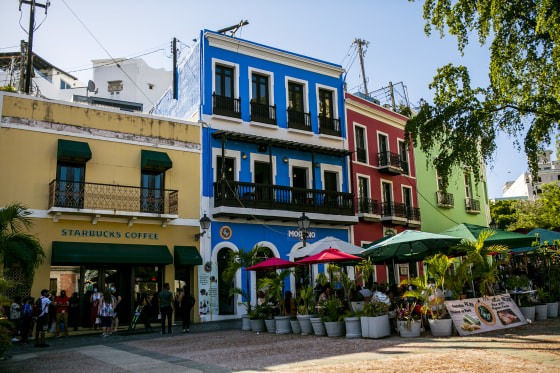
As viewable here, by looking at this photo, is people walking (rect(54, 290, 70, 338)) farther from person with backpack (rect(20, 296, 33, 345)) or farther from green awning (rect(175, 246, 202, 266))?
green awning (rect(175, 246, 202, 266))

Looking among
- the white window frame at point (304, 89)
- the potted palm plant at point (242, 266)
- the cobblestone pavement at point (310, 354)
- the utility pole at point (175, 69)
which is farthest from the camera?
the utility pole at point (175, 69)

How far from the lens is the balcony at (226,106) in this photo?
71.2 ft

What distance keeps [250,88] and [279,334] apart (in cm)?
1254

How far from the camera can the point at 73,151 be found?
17.5 metres

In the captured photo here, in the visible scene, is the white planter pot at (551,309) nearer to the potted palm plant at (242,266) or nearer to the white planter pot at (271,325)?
the white planter pot at (271,325)

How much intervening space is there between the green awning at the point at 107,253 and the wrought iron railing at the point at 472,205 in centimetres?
2257

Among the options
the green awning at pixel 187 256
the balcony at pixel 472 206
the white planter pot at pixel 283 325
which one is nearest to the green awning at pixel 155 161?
the green awning at pixel 187 256

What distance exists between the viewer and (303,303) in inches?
588

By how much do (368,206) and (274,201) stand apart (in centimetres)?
674

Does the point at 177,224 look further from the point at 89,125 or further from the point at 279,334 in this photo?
the point at 279,334

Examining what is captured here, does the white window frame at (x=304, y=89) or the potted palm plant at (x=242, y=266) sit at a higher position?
the white window frame at (x=304, y=89)

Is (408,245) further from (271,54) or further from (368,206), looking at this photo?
(271,54)

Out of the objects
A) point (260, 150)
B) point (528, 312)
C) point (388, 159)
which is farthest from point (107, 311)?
point (388, 159)

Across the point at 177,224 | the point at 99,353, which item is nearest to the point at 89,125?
the point at 177,224
